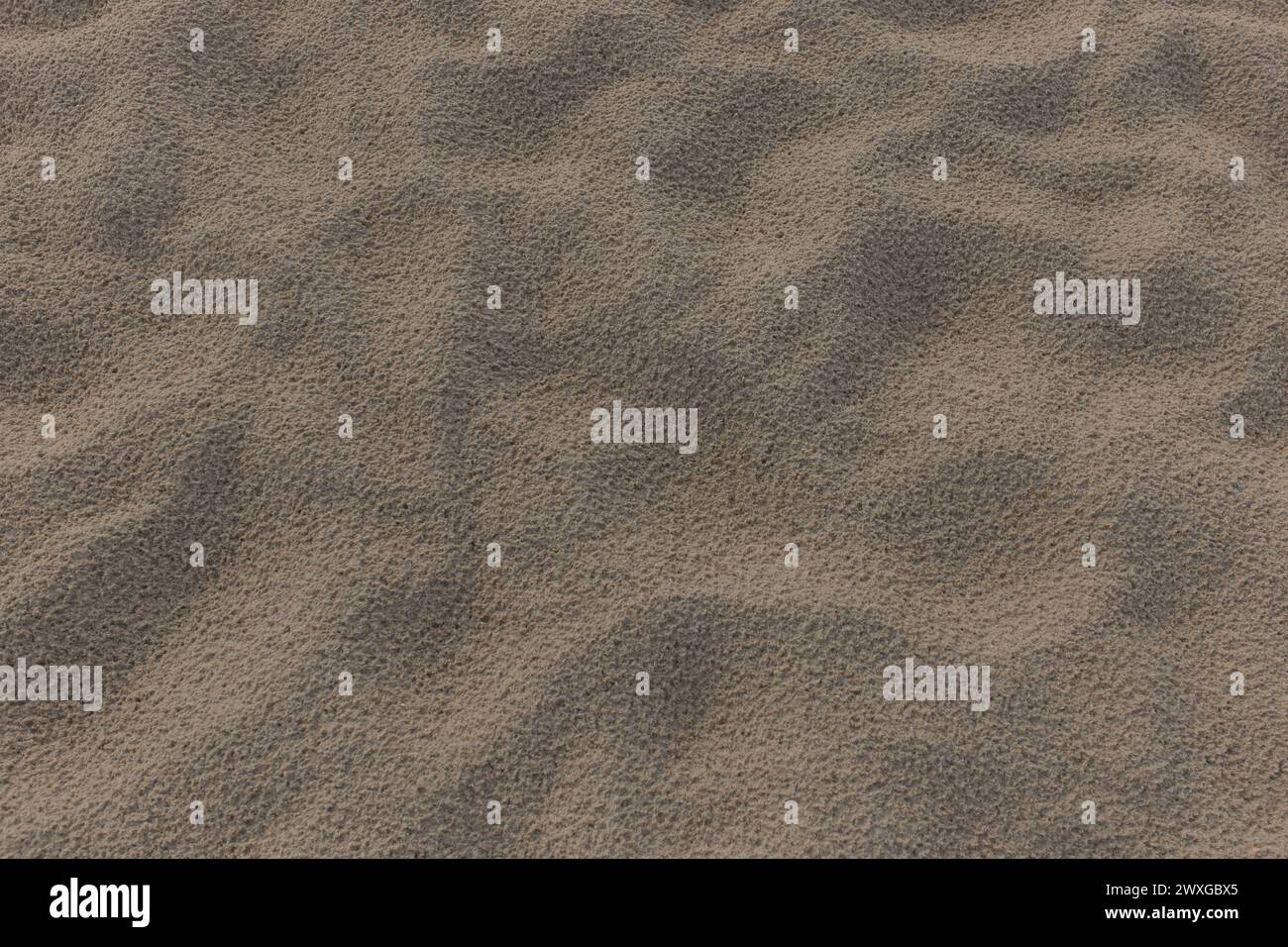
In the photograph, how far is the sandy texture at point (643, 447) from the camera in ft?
3.18

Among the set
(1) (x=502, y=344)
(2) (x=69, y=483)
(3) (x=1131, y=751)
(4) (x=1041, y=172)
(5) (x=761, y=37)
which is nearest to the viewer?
(3) (x=1131, y=751)

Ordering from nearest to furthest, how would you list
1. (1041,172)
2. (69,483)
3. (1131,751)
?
(1131,751) < (69,483) < (1041,172)

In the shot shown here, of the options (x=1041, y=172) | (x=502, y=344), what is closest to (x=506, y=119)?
(x=502, y=344)

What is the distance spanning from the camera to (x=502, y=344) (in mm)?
1229

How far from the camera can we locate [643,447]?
117 centimetres

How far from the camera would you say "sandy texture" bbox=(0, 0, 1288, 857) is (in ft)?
3.18

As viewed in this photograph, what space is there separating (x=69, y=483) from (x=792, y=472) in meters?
0.74

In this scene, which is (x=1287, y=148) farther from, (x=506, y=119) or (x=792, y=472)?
(x=506, y=119)

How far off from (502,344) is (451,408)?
0.33 feet

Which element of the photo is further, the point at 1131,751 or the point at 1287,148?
the point at 1287,148

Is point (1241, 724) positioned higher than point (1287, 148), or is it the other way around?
point (1287, 148)

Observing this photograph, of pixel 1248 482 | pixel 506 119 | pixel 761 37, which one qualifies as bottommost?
pixel 1248 482

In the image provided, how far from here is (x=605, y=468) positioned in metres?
1.15

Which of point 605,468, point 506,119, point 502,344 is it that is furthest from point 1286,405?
point 506,119
